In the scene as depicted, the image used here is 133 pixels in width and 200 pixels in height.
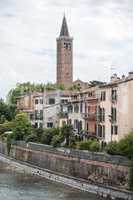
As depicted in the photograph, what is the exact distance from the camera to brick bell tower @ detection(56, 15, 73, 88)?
183000 millimetres

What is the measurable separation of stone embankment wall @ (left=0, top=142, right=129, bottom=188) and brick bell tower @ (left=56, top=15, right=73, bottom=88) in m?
104

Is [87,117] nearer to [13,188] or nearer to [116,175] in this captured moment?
[13,188]

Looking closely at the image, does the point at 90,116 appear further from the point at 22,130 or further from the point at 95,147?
the point at 22,130

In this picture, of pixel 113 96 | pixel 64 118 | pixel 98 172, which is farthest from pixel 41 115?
pixel 98 172

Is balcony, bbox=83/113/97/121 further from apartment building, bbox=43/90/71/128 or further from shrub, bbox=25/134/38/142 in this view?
apartment building, bbox=43/90/71/128

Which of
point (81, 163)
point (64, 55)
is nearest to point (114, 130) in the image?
point (81, 163)

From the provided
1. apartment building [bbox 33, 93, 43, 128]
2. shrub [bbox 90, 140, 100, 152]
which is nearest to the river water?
shrub [bbox 90, 140, 100, 152]

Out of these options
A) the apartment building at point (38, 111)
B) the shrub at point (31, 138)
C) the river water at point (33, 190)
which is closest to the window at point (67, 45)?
the apartment building at point (38, 111)

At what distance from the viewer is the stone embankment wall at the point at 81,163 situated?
5029 cm

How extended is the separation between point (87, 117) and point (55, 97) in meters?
23.4

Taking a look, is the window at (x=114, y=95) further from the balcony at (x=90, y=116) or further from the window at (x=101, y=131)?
the balcony at (x=90, y=116)

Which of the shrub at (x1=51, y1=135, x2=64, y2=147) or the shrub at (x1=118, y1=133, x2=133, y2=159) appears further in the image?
the shrub at (x1=51, y1=135, x2=64, y2=147)

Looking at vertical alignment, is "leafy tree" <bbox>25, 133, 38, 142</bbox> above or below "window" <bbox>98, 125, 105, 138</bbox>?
below

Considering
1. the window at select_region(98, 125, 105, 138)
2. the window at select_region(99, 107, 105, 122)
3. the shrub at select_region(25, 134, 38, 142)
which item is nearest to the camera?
the window at select_region(98, 125, 105, 138)
